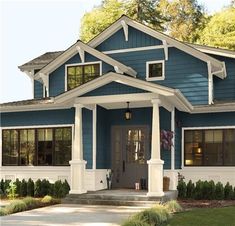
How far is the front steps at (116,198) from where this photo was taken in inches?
468

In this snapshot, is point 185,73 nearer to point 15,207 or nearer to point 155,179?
point 155,179

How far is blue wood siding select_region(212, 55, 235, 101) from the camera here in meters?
16.0

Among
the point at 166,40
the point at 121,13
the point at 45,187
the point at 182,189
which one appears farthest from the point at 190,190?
the point at 121,13

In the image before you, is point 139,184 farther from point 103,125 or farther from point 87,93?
point 87,93

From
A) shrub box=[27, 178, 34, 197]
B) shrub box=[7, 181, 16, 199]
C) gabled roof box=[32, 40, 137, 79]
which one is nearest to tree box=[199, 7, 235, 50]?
gabled roof box=[32, 40, 137, 79]

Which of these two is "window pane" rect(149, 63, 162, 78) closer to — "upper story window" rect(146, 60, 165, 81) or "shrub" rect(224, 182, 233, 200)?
"upper story window" rect(146, 60, 165, 81)

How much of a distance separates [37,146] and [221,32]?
21.8 metres

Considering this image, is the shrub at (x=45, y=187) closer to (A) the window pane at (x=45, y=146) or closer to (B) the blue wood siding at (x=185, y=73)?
(A) the window pane at (x=45, y=146)

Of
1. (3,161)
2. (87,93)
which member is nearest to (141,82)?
(87,93)

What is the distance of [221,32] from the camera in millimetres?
32656

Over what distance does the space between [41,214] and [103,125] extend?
5.40 meters

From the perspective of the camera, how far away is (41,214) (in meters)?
10.4

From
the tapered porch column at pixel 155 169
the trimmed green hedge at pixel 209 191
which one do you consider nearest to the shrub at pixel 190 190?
the trimmed green hedge at pixel 209 191

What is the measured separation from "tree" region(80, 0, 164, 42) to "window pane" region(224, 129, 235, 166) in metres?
24.8
